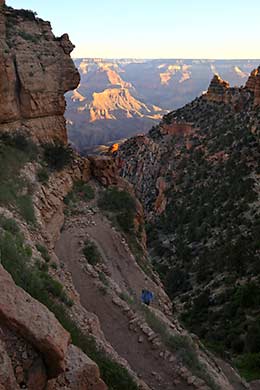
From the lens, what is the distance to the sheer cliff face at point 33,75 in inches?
811

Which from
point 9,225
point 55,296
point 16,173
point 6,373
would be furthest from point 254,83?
point 6,373

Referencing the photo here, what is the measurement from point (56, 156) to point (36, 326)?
15377mm

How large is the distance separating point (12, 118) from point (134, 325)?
1155 centimetres

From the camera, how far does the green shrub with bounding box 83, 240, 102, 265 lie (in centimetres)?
1700

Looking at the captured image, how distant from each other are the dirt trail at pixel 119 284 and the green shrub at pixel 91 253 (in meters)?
0.26

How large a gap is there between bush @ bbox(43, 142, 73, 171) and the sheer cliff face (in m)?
0.68

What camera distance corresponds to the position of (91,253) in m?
17.3

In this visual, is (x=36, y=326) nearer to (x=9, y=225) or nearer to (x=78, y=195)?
(x=9, y=225)

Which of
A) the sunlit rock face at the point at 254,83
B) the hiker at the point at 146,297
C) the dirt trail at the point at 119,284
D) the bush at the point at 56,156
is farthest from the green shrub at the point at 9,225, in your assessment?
the sunlit rock face at the point at 254,83

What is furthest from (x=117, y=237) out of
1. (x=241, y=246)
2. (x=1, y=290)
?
(x=1, y=290)

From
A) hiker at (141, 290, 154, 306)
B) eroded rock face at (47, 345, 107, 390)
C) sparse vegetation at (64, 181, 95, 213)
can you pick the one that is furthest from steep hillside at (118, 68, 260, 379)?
eroded rock face at (47, 345, 107, 390)

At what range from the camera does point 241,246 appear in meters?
28.0

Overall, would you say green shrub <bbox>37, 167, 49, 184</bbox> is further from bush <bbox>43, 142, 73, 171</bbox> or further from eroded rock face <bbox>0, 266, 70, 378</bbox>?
eroded rock face <bbox>0, 266, 70, 378</bbox>

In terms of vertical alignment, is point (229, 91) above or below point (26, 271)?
above
